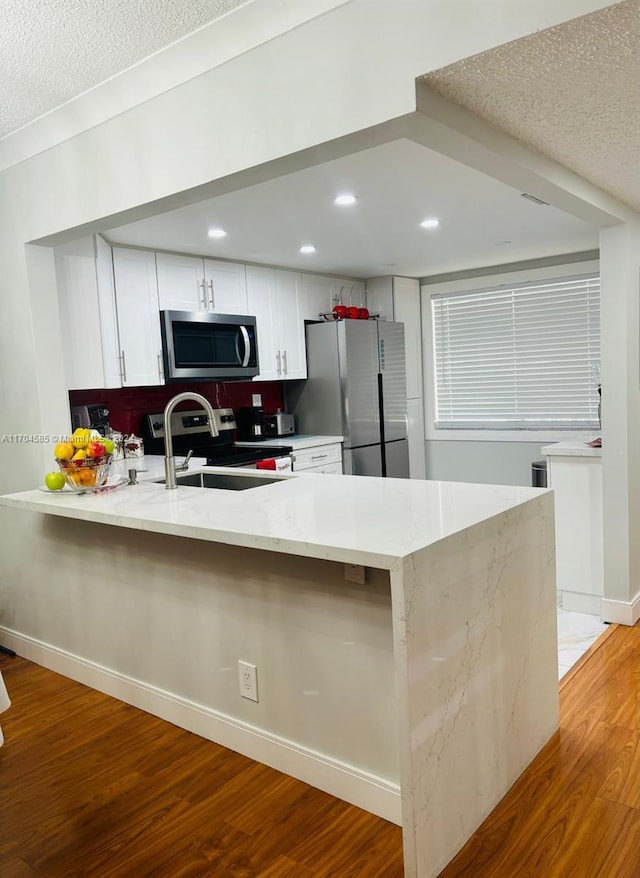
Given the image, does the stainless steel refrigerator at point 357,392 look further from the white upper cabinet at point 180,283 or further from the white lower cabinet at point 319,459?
the white upper cabinet at point 180,283

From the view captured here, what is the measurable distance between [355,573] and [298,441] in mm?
3138

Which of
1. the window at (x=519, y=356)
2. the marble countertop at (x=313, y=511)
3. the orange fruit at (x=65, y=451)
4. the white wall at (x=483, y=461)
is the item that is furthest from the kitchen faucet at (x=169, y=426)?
the window at (x=519, y=356)

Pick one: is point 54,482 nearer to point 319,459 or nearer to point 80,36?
point 80,36

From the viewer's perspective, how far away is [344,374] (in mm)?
→ 5164

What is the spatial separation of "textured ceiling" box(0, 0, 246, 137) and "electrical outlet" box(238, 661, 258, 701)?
2043 millimetres

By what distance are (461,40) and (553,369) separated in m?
4.12

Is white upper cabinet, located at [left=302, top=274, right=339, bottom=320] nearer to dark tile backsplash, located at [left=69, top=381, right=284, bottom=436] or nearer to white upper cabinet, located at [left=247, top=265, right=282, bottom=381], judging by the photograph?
white upper cabinet, located at [left=247, top=265, right=282, bottom=381]

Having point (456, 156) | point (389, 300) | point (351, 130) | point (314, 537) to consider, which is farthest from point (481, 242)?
point (314, 537)

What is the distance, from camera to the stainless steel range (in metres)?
4.44

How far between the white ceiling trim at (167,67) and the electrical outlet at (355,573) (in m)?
1.53

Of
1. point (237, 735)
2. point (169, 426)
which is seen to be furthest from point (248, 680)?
point (169, 426)

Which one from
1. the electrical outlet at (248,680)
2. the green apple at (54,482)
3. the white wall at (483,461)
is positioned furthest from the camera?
the white wall at (483,461)

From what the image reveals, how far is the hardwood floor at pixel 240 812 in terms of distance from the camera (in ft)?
5.89

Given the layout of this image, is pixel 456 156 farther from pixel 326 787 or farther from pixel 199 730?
pixel 199 730
